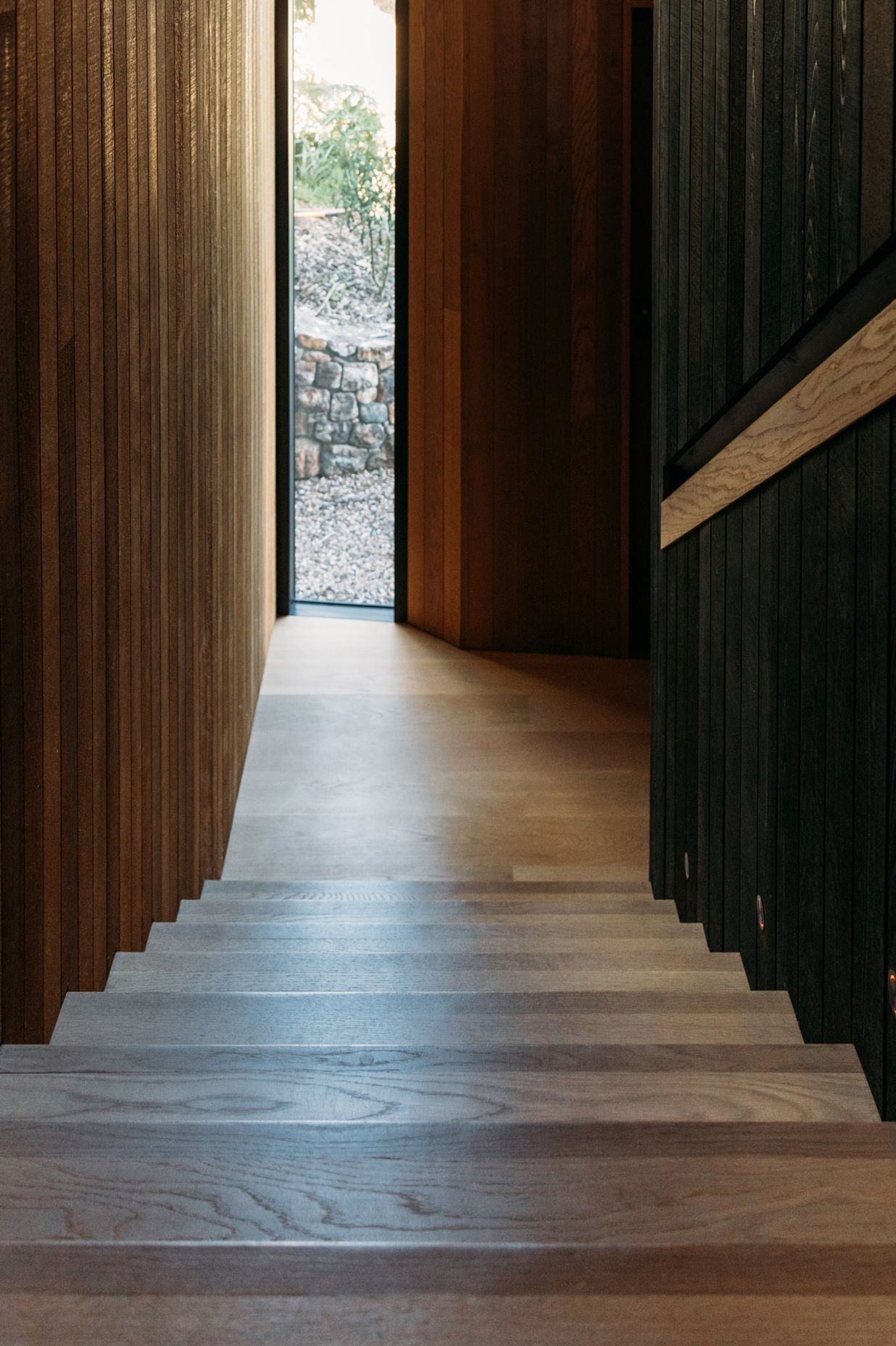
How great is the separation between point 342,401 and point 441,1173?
18.5 feet

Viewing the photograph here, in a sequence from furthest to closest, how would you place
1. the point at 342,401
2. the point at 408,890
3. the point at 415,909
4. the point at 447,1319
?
the point at 342,401 → the point at 408,890 → the point at 415,909 → the point at 447,1319

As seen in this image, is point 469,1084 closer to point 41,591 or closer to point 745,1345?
point 745,1345

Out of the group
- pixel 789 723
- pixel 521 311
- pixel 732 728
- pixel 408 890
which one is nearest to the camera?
pixel 789 723

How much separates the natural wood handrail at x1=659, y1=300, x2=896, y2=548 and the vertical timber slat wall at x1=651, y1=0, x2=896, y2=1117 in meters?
0.03

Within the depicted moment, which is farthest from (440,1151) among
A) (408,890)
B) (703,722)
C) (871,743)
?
(408,890)

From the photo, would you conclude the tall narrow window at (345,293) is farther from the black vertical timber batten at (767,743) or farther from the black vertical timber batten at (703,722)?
the black vertical timber batten at (767,743)

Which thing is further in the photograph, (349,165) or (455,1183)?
(349,165)

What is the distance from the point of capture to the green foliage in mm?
6207

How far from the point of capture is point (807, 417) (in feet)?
5.66

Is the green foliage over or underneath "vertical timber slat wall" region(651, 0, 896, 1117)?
over

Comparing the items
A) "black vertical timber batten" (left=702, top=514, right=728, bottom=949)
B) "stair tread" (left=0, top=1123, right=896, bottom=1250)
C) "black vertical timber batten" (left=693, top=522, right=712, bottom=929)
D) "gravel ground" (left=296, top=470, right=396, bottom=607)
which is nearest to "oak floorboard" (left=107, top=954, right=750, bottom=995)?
"black vertical timber batten" (left=702, top=514, right=728, bottom=949)

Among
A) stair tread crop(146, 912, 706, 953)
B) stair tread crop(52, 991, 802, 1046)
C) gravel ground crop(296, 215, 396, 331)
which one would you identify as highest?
gravel ground crop(296, 215, 396, 331)

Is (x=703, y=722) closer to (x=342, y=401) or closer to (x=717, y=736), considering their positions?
(x=717, y=736)

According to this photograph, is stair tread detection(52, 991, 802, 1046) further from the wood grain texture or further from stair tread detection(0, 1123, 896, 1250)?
the wood grain texture
